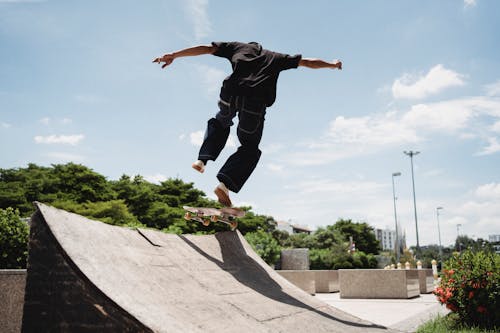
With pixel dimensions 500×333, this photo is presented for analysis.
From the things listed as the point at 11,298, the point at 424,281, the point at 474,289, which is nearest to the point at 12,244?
the point at 11,298

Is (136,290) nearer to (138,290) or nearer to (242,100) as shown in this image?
(138,290)

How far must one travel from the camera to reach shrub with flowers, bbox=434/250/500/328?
19.6 ft

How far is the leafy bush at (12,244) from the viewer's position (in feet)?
20.0

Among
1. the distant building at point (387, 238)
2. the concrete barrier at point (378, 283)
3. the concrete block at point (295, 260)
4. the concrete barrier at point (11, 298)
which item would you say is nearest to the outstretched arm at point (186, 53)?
the concrete barrier at point (11, 298)

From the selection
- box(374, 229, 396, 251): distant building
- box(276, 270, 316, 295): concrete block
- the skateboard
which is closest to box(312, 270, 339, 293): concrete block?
box(276, 270, 316, 295): concrete block

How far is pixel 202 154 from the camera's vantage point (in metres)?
4.66

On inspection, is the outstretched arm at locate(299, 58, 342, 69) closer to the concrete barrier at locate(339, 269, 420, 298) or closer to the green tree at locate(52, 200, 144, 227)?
the concrete barrier at locate(339, 269, 420, 298)

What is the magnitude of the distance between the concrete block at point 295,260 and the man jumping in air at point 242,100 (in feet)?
51.1

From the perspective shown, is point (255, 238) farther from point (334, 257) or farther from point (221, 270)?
point (221, 270)

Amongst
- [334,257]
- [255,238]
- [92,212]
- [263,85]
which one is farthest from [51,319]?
[334,257]

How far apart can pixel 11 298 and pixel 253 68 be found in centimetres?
358

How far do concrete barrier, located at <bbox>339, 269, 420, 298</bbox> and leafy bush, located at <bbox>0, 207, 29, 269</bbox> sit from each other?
1041cm

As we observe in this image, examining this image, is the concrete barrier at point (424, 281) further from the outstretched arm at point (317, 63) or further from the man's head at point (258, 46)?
the man's head at point (258, 46)

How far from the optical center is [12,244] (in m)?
6.17
